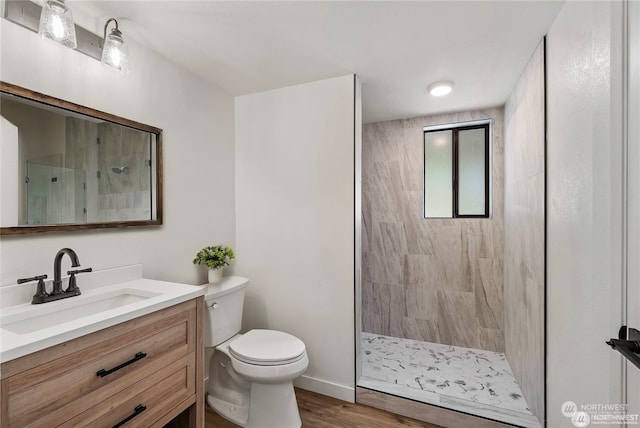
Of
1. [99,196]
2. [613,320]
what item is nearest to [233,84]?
[99,196]

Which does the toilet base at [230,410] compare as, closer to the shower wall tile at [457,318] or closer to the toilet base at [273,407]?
the toilet base at [273,407]

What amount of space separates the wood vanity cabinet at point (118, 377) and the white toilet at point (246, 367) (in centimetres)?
35

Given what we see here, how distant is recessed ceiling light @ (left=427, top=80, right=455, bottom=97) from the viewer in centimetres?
205

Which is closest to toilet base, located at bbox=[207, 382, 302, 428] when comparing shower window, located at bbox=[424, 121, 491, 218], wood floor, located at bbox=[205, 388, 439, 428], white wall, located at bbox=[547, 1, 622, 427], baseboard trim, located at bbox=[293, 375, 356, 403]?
wood floor, located at bbox=[205, 388, 439, 428]

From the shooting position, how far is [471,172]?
267 centimetres

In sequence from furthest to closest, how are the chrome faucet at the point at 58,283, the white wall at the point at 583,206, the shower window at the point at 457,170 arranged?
1. the shower window at the point at 457,170
2. the chrome faucet at the point at 58,283
3. the white wall at the point at 583,206

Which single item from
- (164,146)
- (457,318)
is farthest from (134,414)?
(457,318)

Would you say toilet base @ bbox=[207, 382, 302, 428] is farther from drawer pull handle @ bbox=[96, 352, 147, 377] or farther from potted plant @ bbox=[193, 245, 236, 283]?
drawer pull handle @ bbox=[96, 352, 147, 377]

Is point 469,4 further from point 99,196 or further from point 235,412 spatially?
point 235,412

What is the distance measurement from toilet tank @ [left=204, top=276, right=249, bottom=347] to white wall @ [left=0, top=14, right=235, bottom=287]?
28 cm

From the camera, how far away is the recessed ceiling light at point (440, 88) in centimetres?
205

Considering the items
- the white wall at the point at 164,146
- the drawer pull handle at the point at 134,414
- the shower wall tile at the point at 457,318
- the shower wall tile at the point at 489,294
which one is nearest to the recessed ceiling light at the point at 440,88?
the shower wall tile at the point at 489,294

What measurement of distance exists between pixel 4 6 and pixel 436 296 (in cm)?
324

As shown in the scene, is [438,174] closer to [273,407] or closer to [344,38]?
[344,38]
